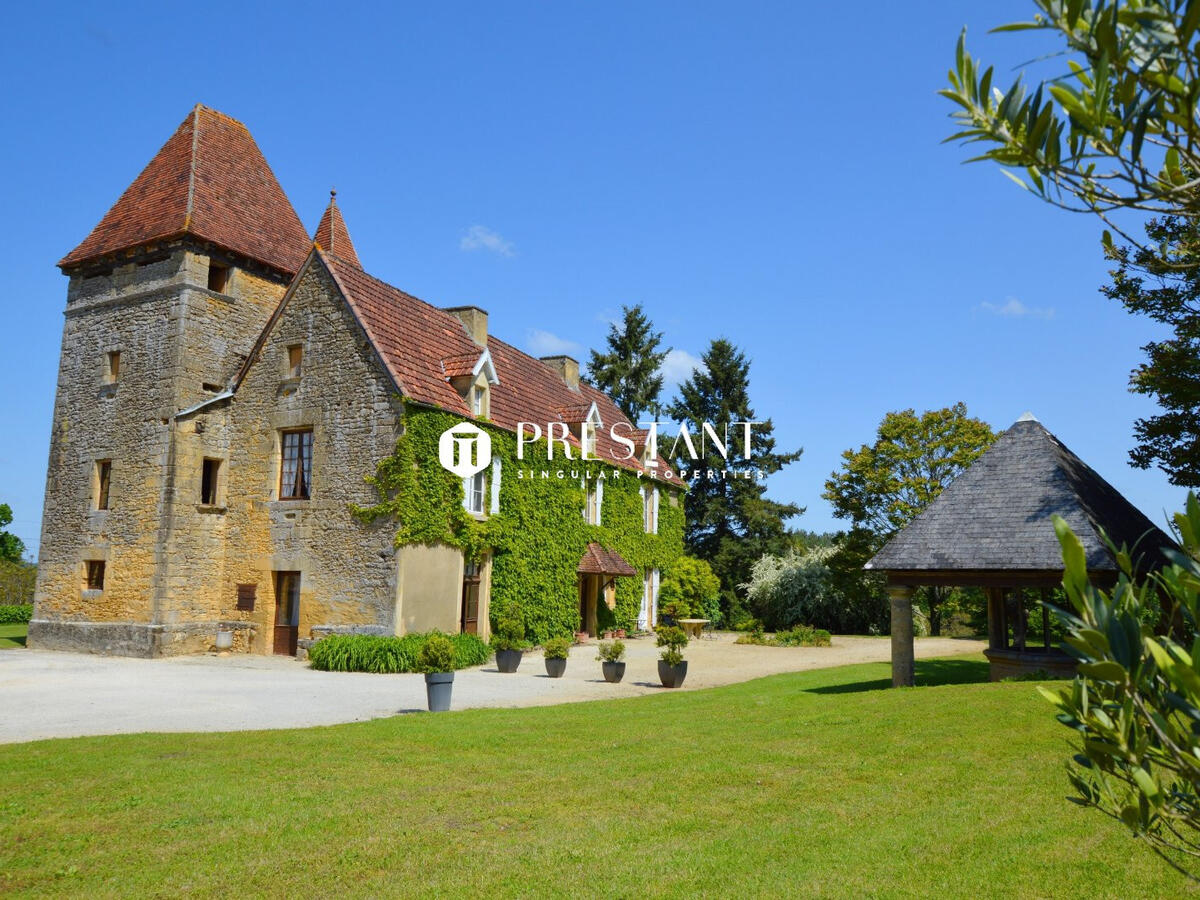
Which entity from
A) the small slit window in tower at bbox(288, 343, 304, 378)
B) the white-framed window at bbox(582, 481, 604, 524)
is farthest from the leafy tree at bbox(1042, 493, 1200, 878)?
the white-framed window at bbox(582, 481, 604, 524)

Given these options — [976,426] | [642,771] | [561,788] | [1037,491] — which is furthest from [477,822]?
[976,426]

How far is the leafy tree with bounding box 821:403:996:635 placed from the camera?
3431 cm

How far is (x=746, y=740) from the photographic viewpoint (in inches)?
423

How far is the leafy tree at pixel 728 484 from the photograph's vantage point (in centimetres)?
4525

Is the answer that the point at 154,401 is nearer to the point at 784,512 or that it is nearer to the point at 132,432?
the point at 132,432

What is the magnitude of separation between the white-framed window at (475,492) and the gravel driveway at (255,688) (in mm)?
4103

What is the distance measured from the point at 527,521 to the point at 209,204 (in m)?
13.0

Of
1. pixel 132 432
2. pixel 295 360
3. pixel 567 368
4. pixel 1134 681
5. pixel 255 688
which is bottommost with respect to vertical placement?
pixel 255 688

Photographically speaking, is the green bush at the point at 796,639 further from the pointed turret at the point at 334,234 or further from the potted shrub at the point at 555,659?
the pointed turret at the point at 334,234

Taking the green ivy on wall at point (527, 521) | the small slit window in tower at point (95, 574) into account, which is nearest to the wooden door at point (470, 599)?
the green ivy on wall at point (527, 521)

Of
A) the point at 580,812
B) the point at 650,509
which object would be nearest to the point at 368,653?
the point at 580,812

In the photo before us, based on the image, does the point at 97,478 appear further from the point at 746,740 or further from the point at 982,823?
the point at 982,823

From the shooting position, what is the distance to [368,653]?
66.4 ft

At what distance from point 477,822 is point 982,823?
403 cm
